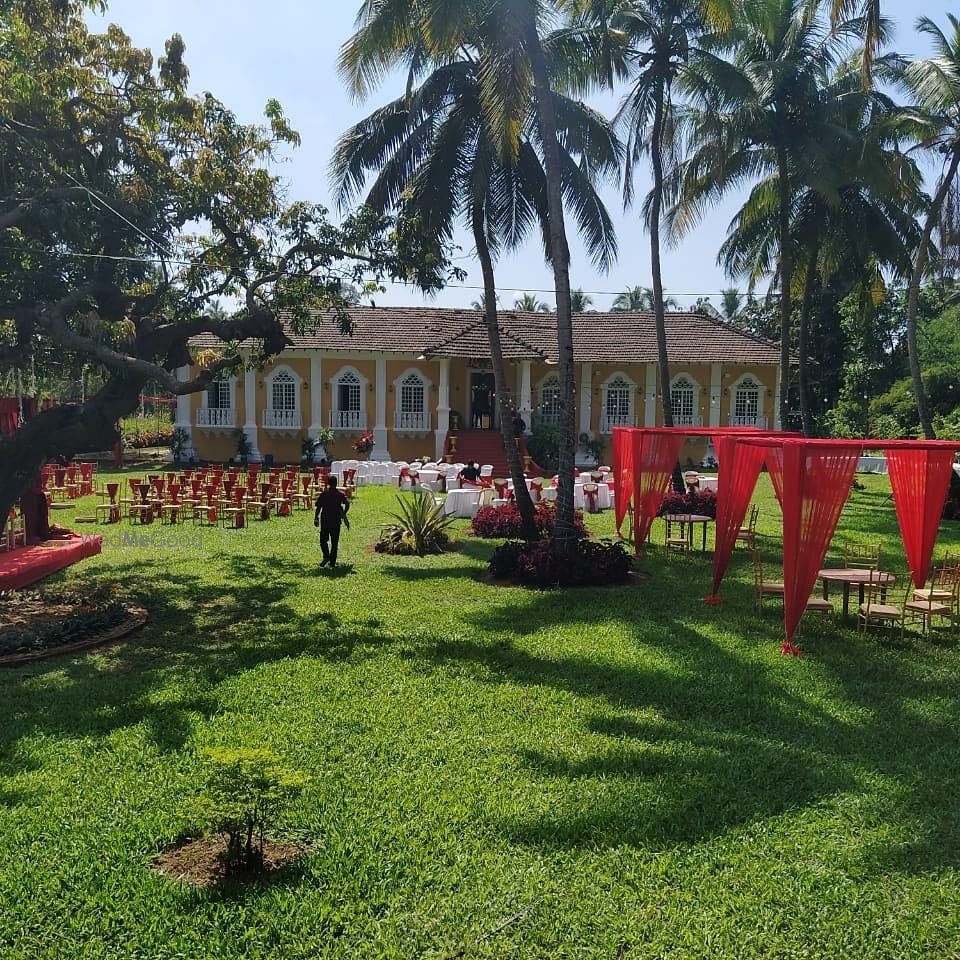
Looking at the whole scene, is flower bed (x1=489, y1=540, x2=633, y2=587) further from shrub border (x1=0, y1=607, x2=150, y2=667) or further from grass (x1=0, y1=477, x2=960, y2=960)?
shrub border (x1=0, y1=607, x2=150, y2=667)

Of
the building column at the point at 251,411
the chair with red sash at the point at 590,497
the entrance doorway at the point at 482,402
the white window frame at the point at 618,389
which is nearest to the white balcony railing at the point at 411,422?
the entrance doorway at the point at 482,402

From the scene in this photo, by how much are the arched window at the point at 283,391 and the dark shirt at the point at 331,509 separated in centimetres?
1924

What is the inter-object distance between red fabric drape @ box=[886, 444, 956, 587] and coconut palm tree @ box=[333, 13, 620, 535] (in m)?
6.23

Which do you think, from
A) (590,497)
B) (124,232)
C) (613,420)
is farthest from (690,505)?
(613,420)

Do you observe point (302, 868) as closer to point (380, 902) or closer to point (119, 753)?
point (380, 902)

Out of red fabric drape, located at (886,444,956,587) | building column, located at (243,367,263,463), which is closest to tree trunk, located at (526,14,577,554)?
red fabric drape, located at (886,444,956,587)

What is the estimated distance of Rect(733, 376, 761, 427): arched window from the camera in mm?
33312

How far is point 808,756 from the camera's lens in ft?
20.7

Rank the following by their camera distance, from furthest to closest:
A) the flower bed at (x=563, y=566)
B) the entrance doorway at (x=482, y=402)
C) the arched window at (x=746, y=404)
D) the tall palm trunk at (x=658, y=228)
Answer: the entrance doorway at (x=482, y=402), the arched window at (x=746, y=404), the tall palm trunk at (x=658, y=228), the flower bed at (x=563, y=566)

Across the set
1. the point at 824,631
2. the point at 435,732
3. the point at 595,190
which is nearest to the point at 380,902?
the point at 435,732

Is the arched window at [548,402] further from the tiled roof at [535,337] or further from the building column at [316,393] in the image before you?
the building column at [316,393]

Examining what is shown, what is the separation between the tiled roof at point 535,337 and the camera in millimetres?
31005

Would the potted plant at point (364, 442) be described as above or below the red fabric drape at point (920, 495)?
above

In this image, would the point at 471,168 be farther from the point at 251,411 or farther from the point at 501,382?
the point at 251,411
